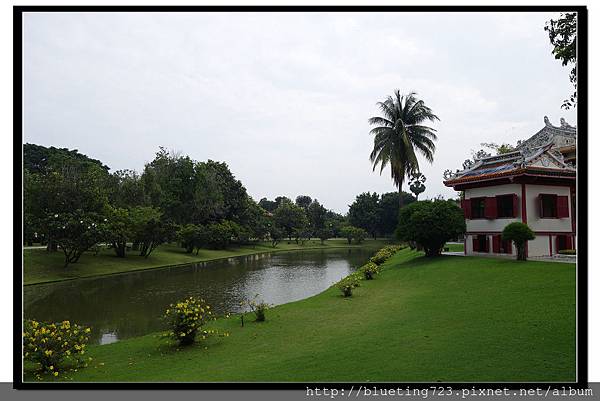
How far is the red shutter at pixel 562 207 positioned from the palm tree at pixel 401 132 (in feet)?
37.2

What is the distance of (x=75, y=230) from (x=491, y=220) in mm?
20914

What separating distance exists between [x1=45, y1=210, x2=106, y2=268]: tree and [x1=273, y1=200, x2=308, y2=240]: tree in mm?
34521

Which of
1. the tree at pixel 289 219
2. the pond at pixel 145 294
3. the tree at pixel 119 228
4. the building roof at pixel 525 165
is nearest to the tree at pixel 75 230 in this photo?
the tree at pixel 119 228

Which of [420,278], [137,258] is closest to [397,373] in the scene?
[420,278]

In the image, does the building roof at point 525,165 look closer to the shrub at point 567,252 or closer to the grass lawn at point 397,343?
the shrub at point 567,252

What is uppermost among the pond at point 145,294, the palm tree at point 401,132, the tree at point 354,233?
the palm tree at point 401,132

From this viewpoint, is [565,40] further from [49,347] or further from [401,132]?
[401,132]

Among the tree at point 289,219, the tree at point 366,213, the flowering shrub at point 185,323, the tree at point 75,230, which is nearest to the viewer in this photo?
the flowering shrub at point 185,323

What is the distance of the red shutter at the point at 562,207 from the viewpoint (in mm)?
16875

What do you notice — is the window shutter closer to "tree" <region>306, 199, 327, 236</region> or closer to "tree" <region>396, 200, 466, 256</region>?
"tree" <region>396, 200, 466, 256</region>

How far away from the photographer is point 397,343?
23.7ft

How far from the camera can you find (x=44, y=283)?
68.6ft

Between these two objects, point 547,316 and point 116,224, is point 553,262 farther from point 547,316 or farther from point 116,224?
point 116,224

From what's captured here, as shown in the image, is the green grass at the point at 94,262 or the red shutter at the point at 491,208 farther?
the green grass at the point at 94,262
